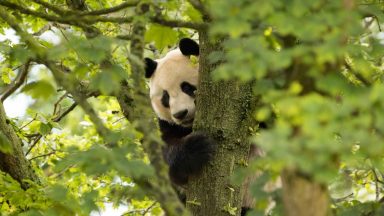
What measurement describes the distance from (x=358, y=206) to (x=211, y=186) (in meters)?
1.46

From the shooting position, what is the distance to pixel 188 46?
6.98m

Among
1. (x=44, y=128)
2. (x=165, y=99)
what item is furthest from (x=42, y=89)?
(x=165, y=99)

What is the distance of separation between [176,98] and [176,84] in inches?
8.4

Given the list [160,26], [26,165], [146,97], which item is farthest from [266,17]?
[26,165]

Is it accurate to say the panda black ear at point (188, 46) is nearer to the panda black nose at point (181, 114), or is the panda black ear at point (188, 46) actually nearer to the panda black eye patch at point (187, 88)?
the panda black eye patch at point (187, 88)

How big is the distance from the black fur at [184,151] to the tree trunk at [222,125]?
70 mm

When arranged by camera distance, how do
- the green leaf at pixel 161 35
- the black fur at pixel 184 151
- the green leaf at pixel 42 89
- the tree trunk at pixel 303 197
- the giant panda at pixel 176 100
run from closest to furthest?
the tree trunk at pixel 303 197 < the green leaf at pixel 42 89 < the green leaf at pixel 161 35 < the black fur at pixel 184 151 < the giant panda at pixel 176 100

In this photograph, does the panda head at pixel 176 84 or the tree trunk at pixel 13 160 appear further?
the panda head at pixel 176 84

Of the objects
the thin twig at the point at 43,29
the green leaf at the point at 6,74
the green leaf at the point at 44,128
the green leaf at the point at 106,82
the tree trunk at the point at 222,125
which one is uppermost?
the green leaf at the point at 106,82

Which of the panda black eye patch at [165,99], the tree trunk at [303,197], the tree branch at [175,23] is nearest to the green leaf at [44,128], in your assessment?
the panda black eye patch at [165,99]

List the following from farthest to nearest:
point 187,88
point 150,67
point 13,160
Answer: point 150,67
point 187,88
point 13,160

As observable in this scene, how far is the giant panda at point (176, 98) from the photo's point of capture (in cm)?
652

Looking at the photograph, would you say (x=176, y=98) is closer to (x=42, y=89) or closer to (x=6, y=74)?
(x=6, y=74)

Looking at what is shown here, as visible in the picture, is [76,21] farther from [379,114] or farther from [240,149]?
→ [379,114]
